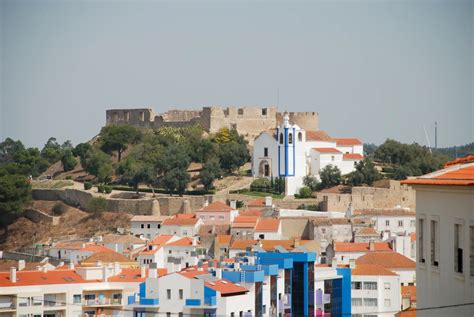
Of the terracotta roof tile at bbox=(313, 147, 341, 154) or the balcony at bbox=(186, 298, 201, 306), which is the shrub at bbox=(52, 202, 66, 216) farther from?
the balcony at bbox=(186, 298, 201, 306)

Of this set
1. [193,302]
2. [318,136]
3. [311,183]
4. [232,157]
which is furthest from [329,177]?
[193,302]

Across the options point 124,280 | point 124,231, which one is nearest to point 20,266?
point 124,280

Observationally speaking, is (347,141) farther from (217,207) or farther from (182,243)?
(182,243)

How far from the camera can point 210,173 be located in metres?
69.2

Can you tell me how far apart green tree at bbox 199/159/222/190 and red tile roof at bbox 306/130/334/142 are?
4.70 m

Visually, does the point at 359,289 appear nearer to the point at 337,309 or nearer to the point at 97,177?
the point at 337,309

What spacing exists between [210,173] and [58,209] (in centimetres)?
804

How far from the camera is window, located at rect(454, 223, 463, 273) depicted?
9674 millimetres

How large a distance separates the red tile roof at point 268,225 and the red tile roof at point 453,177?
48254 mm

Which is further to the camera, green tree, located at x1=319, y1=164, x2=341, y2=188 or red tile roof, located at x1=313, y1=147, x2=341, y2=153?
red tile roof, located at x1=313, y1=147, x2=341, y2=153

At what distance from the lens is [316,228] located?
58906 mm

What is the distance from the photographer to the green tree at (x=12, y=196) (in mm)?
73188

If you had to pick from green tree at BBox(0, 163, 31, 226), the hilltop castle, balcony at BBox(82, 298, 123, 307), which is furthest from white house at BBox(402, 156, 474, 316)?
the hilltop castle

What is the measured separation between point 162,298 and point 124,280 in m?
7.43
